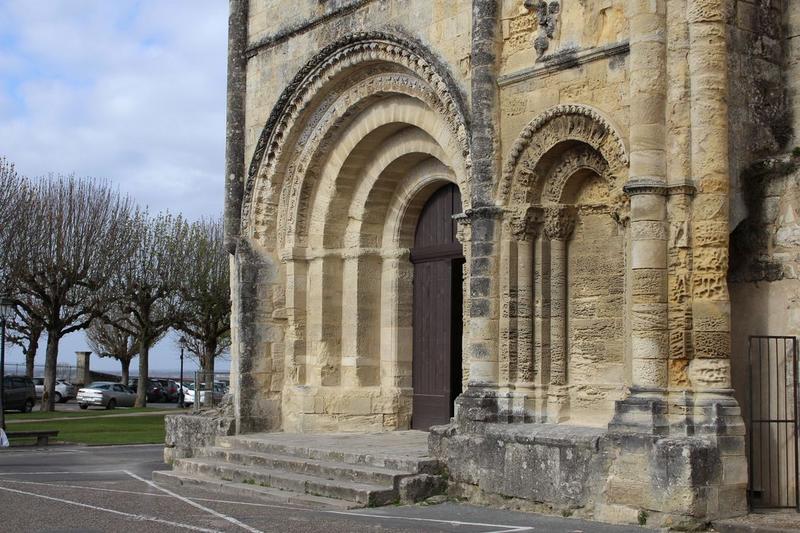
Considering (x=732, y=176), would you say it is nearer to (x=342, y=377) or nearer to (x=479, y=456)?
(x=479, y=456)

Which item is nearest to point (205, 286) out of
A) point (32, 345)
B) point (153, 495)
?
point (32, 345)

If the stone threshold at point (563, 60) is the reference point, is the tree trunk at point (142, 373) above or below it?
below

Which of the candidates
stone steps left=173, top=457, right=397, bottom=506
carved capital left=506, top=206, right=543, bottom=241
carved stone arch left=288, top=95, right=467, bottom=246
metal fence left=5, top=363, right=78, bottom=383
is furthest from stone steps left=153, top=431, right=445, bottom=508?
metal fence left=5, top=363, right=78, bottom=383

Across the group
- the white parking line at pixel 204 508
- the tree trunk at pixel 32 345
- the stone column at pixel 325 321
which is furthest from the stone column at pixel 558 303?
the tree trunk at pixel 32 345

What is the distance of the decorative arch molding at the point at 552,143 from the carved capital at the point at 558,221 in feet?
0.67

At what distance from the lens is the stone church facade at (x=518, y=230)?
9.73 m

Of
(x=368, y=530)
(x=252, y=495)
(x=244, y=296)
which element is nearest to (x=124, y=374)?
(x=244, y=296)

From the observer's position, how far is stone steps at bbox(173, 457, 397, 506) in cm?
1112

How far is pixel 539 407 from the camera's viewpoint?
11578 mm

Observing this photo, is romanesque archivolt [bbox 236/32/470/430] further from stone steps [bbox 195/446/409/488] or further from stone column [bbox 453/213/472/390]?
stone column [bbox 453/213/472/390]

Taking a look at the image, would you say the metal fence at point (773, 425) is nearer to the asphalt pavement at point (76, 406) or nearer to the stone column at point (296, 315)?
the stone column at point (296, 315)

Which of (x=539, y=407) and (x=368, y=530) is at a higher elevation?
(x=539, y=407)

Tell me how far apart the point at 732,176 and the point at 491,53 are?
127 inches

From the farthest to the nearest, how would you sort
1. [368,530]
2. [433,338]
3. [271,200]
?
1. [271,200]
2. [433,338]
3. [368,530]
